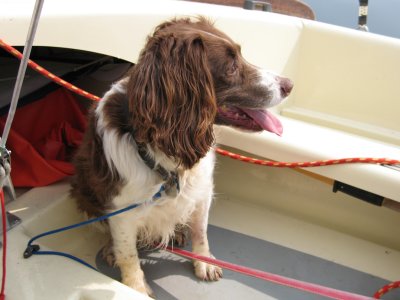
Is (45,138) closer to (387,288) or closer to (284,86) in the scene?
(284,86)

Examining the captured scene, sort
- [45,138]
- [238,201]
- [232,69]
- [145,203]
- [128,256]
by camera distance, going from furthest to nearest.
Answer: [238,201] < [45,138] < [128,256] < [145,203] < [232,69]

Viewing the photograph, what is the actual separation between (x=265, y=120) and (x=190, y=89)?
40cm

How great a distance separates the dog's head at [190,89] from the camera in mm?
1244

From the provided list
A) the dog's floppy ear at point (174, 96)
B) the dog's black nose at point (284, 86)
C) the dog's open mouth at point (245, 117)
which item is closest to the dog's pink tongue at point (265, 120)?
the dog's open mouth at point (245, 117)

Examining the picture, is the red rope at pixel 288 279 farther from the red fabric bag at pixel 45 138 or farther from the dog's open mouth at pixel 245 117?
the red fabric bag at pixel 45 138

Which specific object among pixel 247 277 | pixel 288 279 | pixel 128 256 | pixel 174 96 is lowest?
pixel 247 277

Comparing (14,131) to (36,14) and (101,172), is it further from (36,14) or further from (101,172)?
(36,14)

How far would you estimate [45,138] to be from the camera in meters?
2.16

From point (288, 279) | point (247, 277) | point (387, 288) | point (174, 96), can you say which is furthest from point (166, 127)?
point (387, 288)

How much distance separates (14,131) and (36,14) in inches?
53.0

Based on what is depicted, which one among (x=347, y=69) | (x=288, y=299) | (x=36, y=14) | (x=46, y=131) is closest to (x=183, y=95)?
(x=36, y=14)

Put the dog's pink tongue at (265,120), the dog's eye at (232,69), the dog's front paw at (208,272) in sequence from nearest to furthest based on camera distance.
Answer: the dog's eye at (232,69)
the dog's pink tongue at (265,120)
the dog's front paw at (208,272)

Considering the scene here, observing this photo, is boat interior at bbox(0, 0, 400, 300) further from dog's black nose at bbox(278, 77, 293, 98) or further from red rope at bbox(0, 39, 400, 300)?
dog's black nose at bbox(278, 77, 293, 98)

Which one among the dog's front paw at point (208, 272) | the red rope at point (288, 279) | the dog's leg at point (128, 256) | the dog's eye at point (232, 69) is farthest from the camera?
the dog's front paw at point (208, 272)
